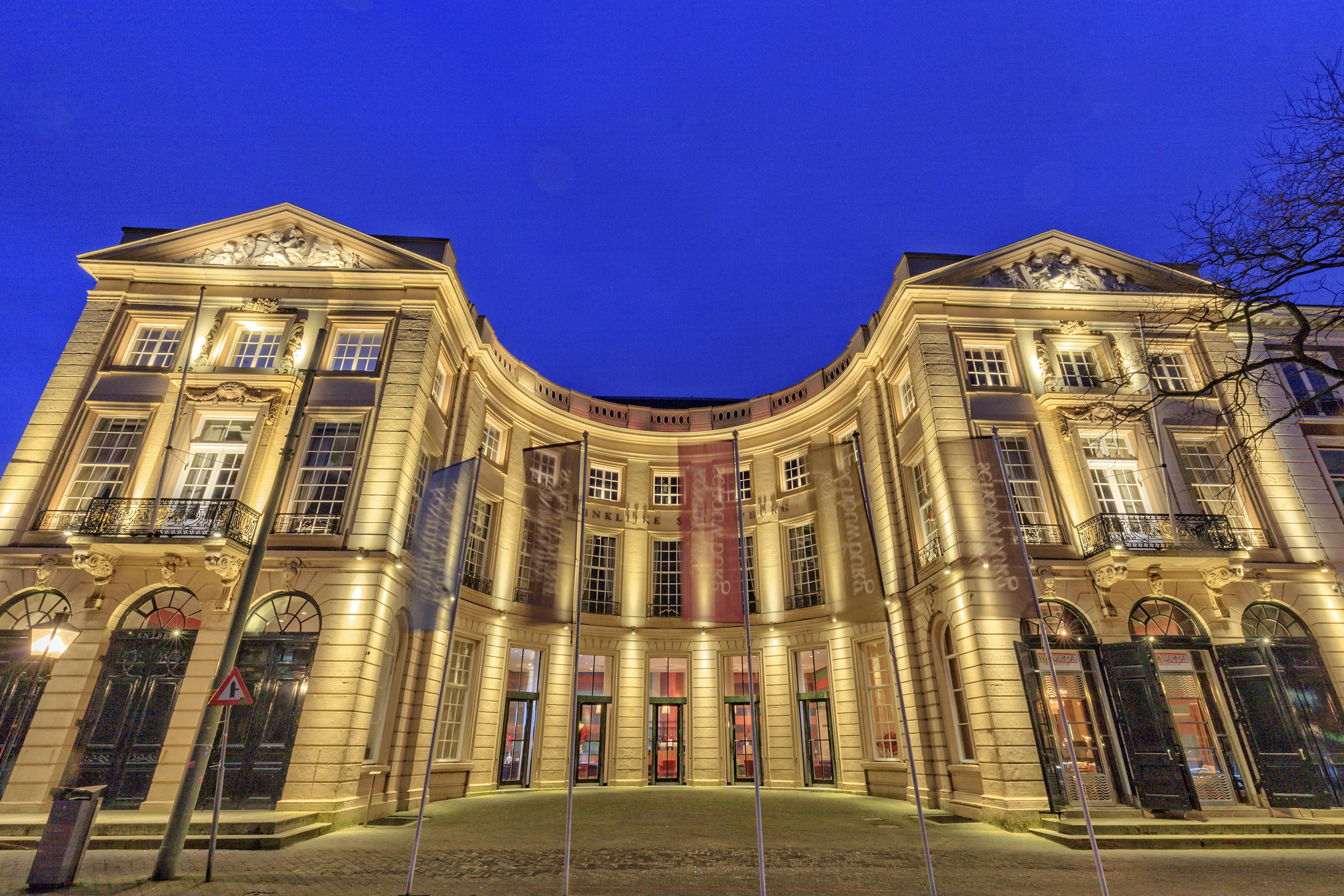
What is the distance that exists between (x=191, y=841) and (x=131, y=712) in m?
4.33

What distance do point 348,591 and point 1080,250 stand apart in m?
21.7

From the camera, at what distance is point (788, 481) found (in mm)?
23234

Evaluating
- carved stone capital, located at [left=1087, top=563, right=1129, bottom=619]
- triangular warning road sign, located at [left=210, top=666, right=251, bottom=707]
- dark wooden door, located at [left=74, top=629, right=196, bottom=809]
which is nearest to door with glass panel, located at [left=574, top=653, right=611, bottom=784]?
dark wooden door, located at [left=74, top=629, right=196, bottom=809]

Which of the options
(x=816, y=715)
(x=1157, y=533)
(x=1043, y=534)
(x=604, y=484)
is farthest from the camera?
(x=604, y=484)

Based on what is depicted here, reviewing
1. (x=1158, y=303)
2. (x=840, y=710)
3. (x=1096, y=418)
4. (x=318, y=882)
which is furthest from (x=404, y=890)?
(x=1158, y=303)

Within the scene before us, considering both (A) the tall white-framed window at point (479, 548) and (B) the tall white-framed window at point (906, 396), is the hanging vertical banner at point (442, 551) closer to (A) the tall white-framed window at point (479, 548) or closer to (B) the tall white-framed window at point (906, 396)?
(A) the tall white-framed window at point (479, 548)

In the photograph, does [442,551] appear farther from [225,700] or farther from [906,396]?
[906,396]

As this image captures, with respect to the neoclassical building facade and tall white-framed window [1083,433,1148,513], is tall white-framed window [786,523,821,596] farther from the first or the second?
tall white-framed window [1083,433,1148,513]

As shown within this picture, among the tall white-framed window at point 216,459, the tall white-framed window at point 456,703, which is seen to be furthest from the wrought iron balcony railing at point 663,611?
the tall white-framed window at point 216,459

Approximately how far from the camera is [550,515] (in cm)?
1124

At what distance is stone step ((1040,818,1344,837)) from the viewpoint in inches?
437

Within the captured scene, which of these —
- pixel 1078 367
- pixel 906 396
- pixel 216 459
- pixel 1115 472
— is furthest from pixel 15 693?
pixel 1078 367

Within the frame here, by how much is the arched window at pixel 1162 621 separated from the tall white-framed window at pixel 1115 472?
2303 millimetres

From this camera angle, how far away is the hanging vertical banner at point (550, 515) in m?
11.2
